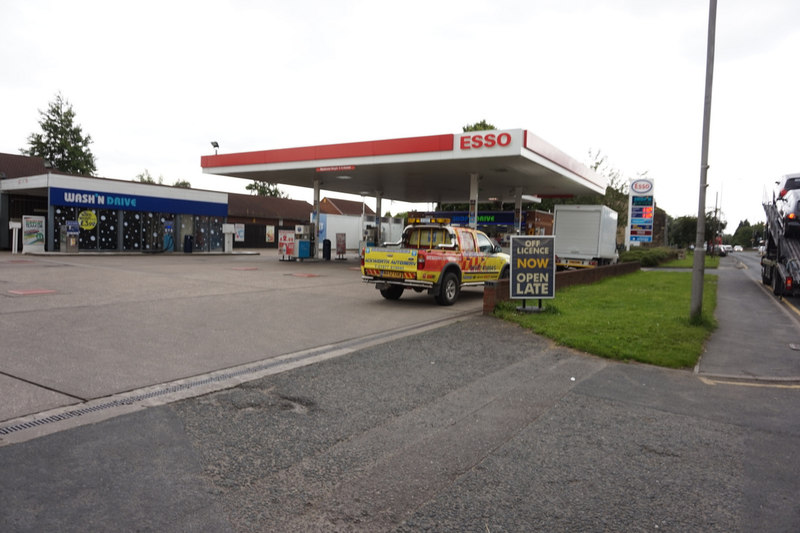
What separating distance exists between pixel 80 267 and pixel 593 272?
63.0 feet

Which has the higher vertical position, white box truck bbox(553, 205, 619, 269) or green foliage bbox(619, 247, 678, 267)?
white box truck bbox(553, 205, 619, 269)

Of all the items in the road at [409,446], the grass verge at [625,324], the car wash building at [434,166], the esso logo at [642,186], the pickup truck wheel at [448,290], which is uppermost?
the esso logo at [642,186]

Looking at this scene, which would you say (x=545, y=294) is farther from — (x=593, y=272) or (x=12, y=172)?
(x=12, y=172)

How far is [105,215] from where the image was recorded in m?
30.1

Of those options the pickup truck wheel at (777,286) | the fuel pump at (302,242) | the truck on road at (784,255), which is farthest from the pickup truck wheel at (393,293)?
the fuel pump at (302,242)

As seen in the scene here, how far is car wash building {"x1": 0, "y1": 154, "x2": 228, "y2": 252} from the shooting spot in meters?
→ 27.9

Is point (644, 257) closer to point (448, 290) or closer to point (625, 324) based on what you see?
point (448, 290)

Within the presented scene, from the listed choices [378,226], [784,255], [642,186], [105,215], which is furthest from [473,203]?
[105,215]

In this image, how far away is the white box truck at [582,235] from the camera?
23703 millimetres

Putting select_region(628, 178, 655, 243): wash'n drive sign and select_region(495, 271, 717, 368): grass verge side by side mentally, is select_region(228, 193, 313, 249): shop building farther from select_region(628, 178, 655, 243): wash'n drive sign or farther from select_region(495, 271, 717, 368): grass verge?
select_region(495, 271, 717, 368): grass verge

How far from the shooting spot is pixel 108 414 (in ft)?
15.5

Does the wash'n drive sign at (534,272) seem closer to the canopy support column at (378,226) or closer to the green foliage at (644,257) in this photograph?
the canopy support column at (378,226)

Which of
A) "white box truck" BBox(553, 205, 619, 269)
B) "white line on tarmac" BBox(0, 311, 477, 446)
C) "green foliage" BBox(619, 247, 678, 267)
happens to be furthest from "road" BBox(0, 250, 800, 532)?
"green foliage" BBox(619, 247, 678, 267)

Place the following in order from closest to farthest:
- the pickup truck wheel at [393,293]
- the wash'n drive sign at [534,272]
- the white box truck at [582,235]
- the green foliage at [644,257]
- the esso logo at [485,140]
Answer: the wash'n drive sign at [534,272] → the pickup truck wheel at [393,293] → the esso logo at [485,140] → the white box truck at [582,235] → the green foliage at [644,257]
